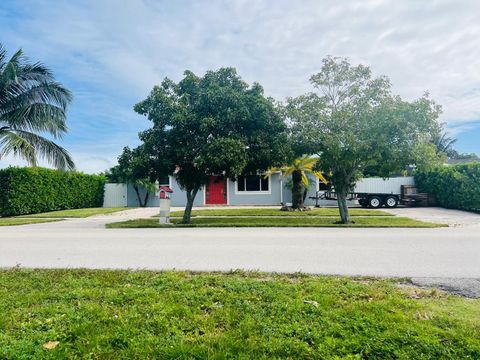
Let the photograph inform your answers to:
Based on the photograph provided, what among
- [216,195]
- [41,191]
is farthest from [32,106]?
[216,195]

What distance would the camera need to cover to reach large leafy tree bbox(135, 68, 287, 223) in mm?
11508

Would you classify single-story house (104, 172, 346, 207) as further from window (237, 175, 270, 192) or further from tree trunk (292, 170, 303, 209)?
tree trunk (292, 170, 303, 209)

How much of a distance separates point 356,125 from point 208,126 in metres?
5.22

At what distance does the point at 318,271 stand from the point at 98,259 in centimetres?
405

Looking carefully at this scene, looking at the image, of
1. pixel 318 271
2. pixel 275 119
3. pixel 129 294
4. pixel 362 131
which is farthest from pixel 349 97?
pixel 129 294

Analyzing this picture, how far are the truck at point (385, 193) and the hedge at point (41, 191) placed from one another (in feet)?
55.6

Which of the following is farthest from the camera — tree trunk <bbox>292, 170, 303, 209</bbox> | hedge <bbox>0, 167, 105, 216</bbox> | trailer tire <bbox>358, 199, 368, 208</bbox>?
trailer tire <bbox>358, 199, 368, 208</bbox>

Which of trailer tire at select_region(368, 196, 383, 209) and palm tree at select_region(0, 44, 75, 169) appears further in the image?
trailer tire at select_region(368, 196, 383, 209)

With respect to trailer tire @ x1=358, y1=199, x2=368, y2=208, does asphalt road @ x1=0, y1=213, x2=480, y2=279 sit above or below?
below

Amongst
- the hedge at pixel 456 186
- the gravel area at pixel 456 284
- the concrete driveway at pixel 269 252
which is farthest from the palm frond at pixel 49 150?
the hedge at pixel 456 186

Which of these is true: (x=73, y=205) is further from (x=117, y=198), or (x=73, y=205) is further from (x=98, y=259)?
(x=98, y=259)

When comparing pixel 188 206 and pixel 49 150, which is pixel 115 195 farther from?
pixel 188 206

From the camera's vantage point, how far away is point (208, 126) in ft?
37.3

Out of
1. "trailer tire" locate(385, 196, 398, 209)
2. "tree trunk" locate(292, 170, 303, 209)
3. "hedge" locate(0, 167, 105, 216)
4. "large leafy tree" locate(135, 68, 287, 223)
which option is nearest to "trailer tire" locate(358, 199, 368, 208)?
"trailer tire" locate(385, 196, 398, 209)
